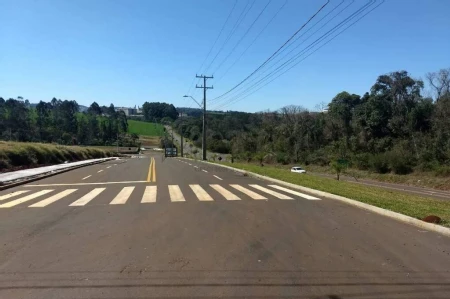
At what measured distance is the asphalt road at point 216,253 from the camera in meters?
5.28

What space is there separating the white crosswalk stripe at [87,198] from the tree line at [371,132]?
3008cm

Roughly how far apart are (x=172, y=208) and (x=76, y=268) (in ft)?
19.2

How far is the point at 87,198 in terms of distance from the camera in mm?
14539

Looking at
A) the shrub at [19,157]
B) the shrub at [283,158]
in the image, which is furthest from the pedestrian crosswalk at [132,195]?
the shrub at [283,158]

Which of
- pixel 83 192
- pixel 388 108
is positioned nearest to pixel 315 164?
pixel 388 108

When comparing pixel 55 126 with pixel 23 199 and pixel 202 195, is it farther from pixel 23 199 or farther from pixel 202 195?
pixel 202 195

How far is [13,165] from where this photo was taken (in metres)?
31.2

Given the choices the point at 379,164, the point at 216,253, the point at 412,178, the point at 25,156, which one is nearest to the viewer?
the point at 216,253

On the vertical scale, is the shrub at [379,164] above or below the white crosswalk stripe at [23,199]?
below

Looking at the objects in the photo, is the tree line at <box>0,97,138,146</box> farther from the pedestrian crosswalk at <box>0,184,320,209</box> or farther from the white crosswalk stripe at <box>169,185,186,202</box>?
the white crosswalk stripe at <box>169,185,186,202</box>

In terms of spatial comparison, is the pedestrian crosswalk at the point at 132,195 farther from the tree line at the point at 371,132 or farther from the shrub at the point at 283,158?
the shrub at the point at 283,158

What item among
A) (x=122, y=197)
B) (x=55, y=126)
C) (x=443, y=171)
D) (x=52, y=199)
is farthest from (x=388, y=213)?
(x=55, y=126)

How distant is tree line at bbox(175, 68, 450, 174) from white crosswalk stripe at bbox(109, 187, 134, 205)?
96.5 ft

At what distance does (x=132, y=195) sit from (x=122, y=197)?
0.62 meters
